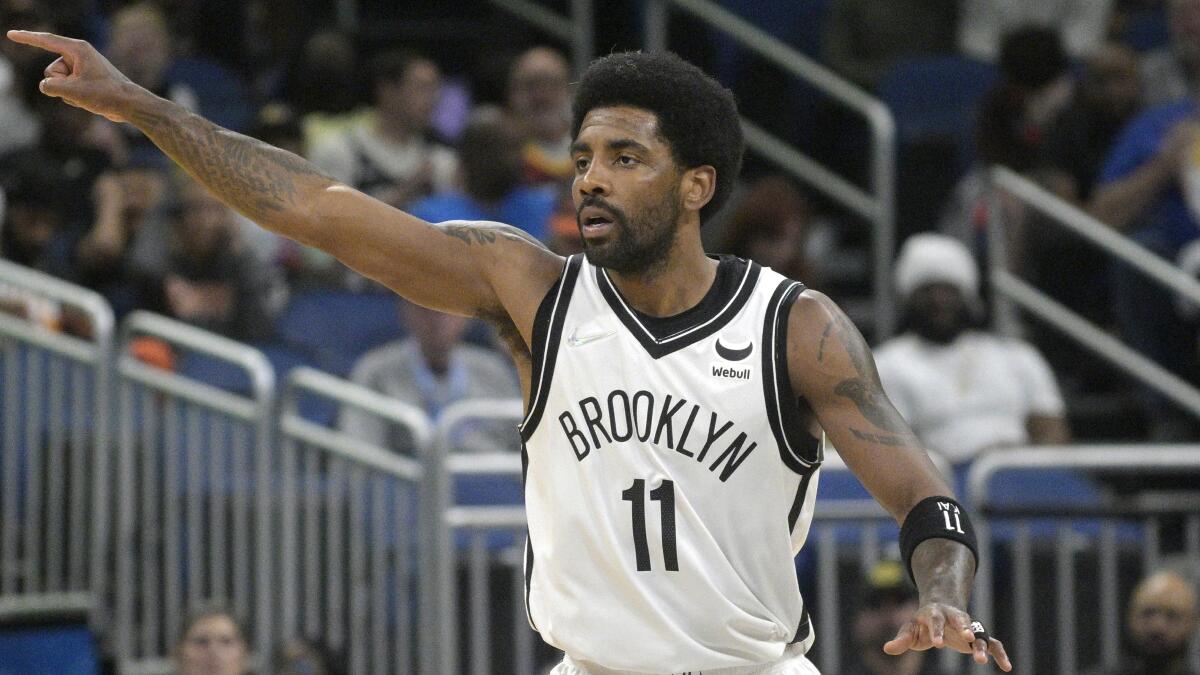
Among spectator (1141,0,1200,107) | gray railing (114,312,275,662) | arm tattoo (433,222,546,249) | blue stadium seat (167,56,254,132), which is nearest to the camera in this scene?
arm tattoo (433,222,546,249)

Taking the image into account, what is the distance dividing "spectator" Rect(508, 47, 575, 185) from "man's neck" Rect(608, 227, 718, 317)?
18.6 feet

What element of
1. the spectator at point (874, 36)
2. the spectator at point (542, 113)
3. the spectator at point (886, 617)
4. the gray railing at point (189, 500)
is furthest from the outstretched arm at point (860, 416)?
the spectator at point (874, 36)

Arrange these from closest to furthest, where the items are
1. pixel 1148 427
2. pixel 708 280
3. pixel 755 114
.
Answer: pixel 708 280 → pixel 1148 427 → pixel 755 114

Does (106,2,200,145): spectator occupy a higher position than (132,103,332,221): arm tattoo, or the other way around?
(106,2,200,145): spectator

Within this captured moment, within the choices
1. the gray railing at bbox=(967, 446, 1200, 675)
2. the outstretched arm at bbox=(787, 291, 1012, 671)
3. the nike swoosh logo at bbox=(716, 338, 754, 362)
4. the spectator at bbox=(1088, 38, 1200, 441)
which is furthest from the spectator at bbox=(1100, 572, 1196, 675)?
the nike swoosh logo at bbox=(716, 338, 754, 362)

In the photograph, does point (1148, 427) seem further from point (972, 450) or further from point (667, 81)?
point (667, 81)

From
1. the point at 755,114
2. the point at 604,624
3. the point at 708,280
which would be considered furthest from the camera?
the point at 755,114

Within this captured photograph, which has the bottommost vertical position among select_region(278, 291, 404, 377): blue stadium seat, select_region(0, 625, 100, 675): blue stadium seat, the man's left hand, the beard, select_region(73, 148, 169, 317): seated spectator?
the man's left hand

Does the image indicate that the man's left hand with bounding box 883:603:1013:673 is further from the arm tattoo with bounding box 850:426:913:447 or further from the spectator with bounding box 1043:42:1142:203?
the spectator with bounding box 1043:42:1142:203

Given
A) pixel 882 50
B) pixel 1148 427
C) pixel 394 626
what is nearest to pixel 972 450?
pixel 1148 427

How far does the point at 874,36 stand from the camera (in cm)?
1217

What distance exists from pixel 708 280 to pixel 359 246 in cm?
86

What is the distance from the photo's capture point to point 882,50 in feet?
40.0

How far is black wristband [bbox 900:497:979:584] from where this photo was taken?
4438 millimetres
